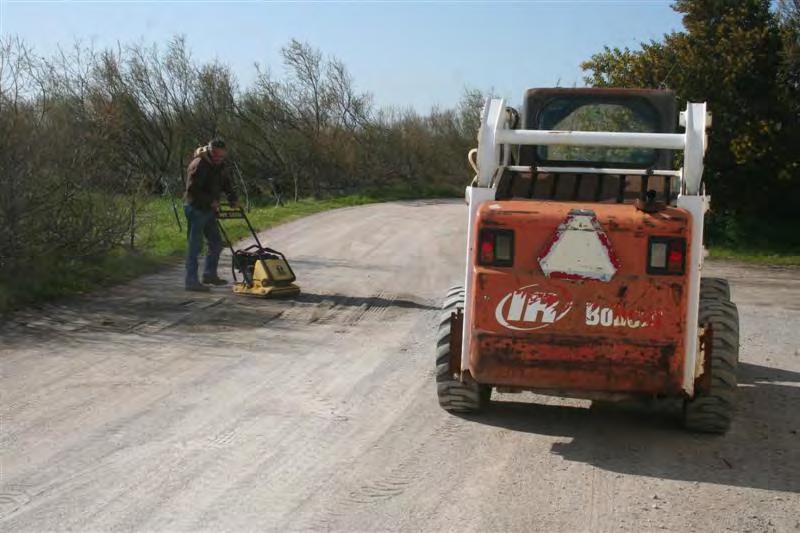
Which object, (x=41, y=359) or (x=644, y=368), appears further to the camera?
(x=41, y=359)

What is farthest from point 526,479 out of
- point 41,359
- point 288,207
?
point 288,207

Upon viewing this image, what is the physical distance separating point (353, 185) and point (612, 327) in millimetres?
30056

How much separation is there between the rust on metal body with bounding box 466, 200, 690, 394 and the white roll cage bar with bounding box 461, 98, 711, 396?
86 millimetres

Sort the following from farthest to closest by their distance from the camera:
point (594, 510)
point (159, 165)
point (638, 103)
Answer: point (159, 165)
point (638, 103)
point (594, 510)

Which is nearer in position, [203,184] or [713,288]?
[713,288]

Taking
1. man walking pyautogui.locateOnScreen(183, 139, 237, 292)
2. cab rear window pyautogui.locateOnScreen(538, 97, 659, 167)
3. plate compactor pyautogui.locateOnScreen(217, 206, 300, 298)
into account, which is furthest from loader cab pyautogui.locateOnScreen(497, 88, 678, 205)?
man walking pyautogui.locateOnScreen(183, 139, 237, 292)

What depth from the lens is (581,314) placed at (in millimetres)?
6047

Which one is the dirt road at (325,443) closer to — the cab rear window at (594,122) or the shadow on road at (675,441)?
the shadow on road at (675,441)

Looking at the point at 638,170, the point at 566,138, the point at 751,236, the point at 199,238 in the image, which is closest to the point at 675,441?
the point at 638,170

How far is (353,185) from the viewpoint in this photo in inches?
1406

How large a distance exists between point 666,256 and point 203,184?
7625mm

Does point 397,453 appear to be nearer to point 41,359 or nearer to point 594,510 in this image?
point 594,510

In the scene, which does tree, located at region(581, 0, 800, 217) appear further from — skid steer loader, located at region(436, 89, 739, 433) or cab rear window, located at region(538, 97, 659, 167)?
skid steer loader, located at region(436, 89, 739, 433)

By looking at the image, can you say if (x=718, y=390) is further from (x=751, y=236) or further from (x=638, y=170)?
(x=751, y=236)
